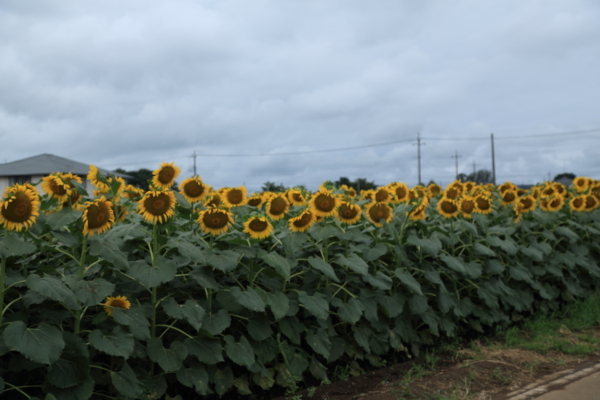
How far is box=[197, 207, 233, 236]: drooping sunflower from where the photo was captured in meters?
3.44

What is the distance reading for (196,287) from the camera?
11.6 ft

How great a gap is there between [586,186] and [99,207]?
6948 mm

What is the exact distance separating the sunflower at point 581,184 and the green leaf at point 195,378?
20.8 feet

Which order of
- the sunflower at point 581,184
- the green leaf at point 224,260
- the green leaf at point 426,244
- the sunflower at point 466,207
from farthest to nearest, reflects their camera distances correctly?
the sunflower at point 581,184 < the sunflower at point 466,207 < the green leaf at point 426,244 < the green leaf at point 224,260

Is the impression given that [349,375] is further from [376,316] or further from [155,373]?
[155,373]

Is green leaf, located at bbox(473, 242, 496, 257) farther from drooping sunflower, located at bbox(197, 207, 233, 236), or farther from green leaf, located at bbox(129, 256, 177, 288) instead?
green leaf, located at bbox(129, 256, 177, 288)

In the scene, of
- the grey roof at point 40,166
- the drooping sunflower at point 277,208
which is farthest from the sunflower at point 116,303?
the grey roof at point 40,166

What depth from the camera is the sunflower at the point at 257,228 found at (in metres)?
3.59

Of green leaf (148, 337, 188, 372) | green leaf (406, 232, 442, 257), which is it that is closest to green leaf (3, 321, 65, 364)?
green leaf (148, 337, 188, 372)

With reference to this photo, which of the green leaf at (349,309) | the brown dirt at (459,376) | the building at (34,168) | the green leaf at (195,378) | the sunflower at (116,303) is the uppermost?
the building at (34,168)

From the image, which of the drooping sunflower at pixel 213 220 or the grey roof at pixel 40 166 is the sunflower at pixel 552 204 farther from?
the grey roof at pixel 40 166

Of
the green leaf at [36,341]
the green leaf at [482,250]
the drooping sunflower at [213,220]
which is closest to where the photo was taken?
the green leaf at [36,341]

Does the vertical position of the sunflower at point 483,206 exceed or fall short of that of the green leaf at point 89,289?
it exceeds it

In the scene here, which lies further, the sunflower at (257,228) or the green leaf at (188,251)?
the sunflower at (257,228)
